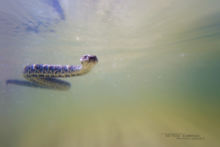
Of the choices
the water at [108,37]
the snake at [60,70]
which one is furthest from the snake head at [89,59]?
the water at [108,37]

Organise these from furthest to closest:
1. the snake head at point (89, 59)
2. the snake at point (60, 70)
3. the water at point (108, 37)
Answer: the water at point (108, 37), the snake at point (60, 70), the snake head at point (89, 59)

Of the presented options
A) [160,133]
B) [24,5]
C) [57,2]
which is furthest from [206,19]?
[24,5]

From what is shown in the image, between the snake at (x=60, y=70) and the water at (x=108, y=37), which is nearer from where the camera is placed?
the snake at (x=60, y=70)

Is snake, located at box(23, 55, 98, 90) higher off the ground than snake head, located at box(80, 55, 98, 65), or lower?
lower

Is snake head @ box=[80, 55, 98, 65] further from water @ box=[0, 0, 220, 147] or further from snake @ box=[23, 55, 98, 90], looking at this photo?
water @ box=[0, 0, 220, 147]

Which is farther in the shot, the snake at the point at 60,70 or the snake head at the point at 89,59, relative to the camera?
the snake at the point at 60,70

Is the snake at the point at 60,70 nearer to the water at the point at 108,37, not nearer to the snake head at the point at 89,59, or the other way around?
the snake head at the point at 89,59

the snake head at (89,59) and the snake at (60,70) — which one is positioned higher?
the snake head at (89,59)

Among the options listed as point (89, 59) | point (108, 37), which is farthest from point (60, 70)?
point (108, 37)

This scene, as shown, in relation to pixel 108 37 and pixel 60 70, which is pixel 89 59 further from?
pixel 108 37

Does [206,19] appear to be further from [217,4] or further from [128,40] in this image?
[128,40]

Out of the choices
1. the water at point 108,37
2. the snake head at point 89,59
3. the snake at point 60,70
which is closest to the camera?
the snake head at point 89,59

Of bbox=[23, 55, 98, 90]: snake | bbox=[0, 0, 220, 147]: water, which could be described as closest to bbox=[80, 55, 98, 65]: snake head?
bbox=[23, 55, 98, 90]: snake
